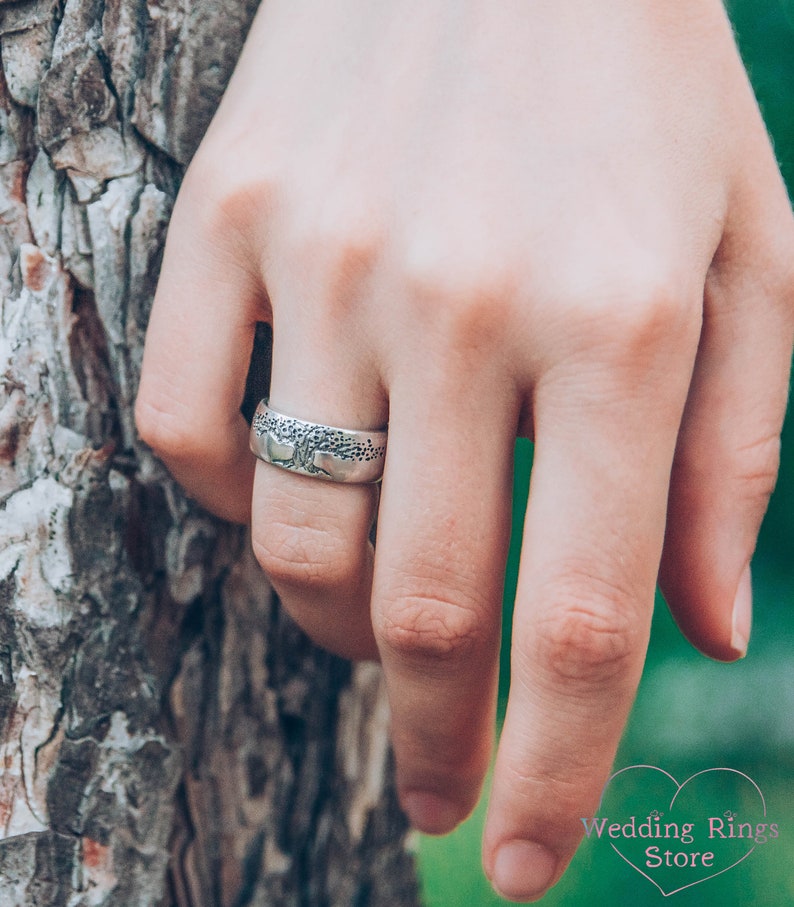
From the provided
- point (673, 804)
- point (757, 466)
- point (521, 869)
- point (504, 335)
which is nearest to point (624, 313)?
point (504, 335)

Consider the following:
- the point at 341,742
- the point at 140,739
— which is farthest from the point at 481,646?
the point at 341,742

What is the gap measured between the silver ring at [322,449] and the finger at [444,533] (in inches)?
1.0

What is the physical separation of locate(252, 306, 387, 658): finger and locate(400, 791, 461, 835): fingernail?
0.60 ft

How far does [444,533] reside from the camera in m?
0.60

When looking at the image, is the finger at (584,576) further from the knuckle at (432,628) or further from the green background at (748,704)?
the green background at (748,704)

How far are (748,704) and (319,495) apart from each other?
521 millimetres

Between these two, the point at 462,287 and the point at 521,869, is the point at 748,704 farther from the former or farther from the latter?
the point at 462,287

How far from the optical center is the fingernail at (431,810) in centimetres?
74

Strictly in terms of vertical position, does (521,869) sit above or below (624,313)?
below

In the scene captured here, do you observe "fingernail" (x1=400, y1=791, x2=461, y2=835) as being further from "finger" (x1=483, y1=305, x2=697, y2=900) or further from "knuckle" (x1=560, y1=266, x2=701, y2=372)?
"knuckle" (x1=560, y1=266, x2=701, y2=372)

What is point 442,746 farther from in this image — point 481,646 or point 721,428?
point 721,428

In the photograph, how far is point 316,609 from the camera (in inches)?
27.9

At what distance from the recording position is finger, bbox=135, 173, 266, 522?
2.18ft

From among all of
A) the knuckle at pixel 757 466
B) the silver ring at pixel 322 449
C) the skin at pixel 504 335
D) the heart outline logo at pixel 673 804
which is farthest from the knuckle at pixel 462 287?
the heart outline logo at pixel 673 804
